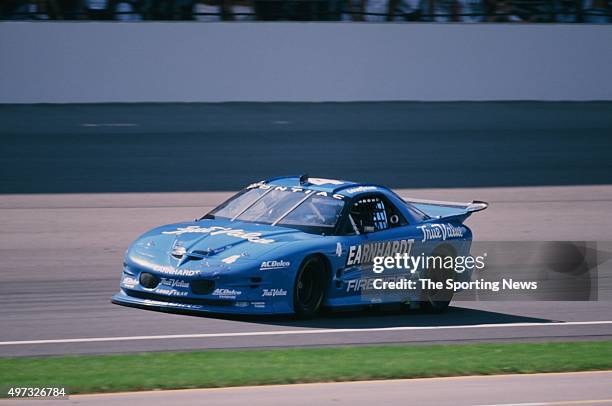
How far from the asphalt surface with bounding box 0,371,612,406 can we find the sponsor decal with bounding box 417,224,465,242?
312 centimetres

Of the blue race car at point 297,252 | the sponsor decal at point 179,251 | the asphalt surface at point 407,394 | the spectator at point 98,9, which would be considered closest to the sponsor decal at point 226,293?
the blue race car at point 297,252

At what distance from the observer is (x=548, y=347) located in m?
10.4

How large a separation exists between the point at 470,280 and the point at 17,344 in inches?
204

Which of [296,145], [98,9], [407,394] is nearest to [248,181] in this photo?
[296,145]

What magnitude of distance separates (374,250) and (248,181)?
7.91 meters

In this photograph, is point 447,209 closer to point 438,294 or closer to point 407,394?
point 438,294

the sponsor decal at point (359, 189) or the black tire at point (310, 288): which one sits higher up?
the sponsor decal at point (359, 189)

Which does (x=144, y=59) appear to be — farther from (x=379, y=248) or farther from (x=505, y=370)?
(x=505, y=370)

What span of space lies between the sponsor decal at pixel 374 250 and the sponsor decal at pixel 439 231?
0.23 metres

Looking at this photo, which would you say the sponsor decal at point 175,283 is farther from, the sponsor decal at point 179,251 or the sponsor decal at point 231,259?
the sponsor decal at point 231,259

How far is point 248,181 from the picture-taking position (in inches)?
755

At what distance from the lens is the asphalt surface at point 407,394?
7.73 metres

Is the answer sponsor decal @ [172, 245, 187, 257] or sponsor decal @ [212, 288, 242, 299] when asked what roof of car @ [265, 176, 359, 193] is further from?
sponsor decal @ [212, 288, 242, 299]

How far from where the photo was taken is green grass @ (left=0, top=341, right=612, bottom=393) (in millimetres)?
8219
